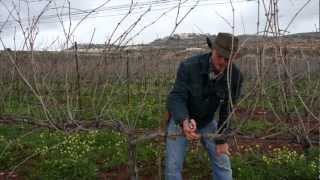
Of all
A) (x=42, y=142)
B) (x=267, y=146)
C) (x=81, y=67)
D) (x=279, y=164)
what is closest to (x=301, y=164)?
(x=279, y=164)

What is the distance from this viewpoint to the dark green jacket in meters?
4.29

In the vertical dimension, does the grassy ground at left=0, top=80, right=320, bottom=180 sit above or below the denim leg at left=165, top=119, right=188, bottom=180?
below

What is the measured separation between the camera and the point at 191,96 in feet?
14.4

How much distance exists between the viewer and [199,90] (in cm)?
434

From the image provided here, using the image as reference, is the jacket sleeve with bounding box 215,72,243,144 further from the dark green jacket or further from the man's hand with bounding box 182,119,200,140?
the man's hand with bounding box 182,119,200,140

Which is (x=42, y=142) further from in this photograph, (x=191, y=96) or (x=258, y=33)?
(x=258, y=33)

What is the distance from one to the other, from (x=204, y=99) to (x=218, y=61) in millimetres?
377

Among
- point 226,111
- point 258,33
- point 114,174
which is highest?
point 258,33

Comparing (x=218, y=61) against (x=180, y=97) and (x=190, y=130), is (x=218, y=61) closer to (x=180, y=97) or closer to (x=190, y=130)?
(x=180, y=97)

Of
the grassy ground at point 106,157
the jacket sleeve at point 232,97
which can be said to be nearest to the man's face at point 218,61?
the jacket sleeve at point 232,97

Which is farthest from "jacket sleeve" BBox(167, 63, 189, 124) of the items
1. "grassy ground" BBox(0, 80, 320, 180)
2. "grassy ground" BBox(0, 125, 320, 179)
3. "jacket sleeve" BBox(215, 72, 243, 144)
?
"grassy ground" BBox(0, 125, 320, 179)

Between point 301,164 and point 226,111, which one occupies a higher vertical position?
point 226,111

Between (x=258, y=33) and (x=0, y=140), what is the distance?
16.7 feet

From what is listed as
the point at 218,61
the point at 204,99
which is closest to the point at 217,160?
the point at 204,99
